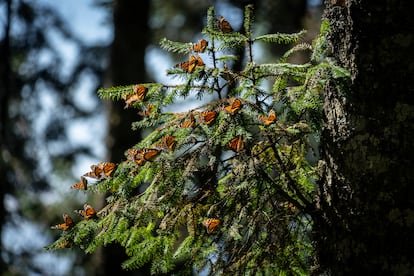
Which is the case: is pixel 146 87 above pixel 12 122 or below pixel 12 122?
below

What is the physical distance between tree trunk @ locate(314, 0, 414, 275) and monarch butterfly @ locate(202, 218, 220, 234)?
13.9 inches

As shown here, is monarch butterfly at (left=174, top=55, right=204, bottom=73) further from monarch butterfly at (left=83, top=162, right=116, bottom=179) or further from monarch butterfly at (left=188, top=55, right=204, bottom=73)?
monarch butterfly at (left=83, top=162, right=116, bottom=179)

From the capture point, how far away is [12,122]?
29.9ft

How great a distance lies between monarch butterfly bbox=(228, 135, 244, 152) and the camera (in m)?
1.72

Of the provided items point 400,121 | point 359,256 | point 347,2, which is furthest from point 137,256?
point 347,2

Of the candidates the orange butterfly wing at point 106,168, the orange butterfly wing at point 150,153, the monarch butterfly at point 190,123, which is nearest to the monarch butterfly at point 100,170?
the orange butterfly wing at point 106,168

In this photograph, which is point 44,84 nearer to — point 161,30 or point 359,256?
point 161,30

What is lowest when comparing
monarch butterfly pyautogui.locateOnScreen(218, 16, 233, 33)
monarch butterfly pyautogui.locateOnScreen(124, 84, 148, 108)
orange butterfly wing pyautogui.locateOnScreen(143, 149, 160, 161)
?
orange butterfly wing pyautogui.locateOnScreen(143, 149, 160, 161)

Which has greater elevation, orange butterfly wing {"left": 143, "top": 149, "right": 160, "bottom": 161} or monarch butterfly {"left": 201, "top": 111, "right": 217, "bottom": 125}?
monarch butterfly {"left": 201, "top": 111, "right": 217, "bottom": 125}

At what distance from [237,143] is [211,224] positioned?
1.03 ft

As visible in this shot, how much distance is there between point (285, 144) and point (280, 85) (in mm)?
257

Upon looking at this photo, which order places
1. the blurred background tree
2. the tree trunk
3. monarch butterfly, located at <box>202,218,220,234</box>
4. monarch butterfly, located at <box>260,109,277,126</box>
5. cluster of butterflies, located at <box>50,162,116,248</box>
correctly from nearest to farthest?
the tree trunk
monarch butterfly, located at <box>260,109,277,126</box>
monarch butterfly, located at <box>202,218,220,234</box>
cluster of butterflies, located at <box>50,162,116,248</box>
the blurred background tree

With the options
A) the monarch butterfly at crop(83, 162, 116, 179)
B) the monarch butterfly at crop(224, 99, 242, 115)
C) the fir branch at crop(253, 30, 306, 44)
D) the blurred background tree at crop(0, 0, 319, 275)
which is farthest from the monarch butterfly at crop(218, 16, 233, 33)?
the blurred background tree at crop(0, 0, 319, 275)

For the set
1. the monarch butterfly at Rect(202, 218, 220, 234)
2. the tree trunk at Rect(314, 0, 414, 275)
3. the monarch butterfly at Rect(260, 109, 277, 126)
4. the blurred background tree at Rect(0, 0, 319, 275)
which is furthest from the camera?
the blurred background tree at Rect(0, 0, 319, 275)
